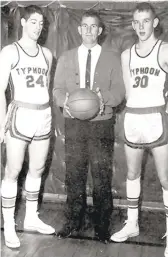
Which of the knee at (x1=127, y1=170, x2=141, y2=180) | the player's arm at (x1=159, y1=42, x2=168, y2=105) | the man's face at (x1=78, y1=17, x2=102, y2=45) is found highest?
the man's face at (x1=78, y1=17, x2=102, y2=45)

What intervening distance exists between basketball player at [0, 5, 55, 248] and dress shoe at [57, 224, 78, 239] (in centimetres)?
47

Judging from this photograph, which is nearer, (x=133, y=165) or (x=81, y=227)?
(x=133, y=165)

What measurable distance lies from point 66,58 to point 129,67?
0.66m

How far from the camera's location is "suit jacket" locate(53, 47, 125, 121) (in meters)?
3.88

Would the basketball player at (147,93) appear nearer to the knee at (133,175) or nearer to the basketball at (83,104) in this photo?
the knee at (133,175)

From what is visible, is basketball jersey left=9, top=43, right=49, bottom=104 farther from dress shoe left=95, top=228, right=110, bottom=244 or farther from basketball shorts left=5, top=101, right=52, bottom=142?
dress shoe left=95, top=228, right=110, bottom=244

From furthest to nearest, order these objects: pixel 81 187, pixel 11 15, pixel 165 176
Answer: pixel 11 15
pixel 81 187
pixel 165 176

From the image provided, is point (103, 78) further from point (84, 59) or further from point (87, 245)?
point (87, 245)

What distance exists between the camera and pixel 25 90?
12.5 ft

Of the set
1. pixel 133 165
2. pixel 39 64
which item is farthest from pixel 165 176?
pixel 39 64

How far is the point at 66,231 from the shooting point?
4.07m

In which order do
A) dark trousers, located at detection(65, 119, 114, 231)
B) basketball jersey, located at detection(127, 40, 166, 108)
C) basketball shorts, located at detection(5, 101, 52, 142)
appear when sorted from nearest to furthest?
1. basketball jersey, located at detection(127, 40, 166, 108)
2. basketball shorts, located at detection(5, 101, 52, 142)
3. dark trousers, located at detection(65, 119, 114, 231)

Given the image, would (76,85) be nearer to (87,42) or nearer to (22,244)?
(87,42)

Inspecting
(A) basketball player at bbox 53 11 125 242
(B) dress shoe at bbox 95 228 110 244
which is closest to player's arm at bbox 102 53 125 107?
(A) basketball player at bbox 53 11 125 242
